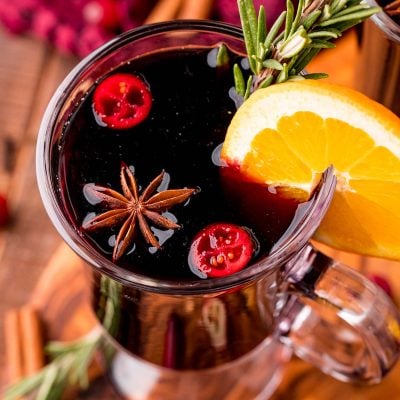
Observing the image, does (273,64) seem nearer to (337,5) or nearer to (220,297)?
(337,5)

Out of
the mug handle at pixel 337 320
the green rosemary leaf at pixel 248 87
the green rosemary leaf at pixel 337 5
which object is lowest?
the mug handle at pixel 337 320

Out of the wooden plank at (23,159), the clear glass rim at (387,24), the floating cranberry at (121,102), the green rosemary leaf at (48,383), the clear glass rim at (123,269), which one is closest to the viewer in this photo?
the clear glass rim at (123,269)

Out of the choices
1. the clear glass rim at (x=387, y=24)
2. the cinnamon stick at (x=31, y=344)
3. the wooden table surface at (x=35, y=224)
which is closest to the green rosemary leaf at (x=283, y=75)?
the clear glass rim at (x=387, y=24)

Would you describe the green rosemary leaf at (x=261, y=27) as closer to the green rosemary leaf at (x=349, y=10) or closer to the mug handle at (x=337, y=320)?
the green rosemary leaf at (x=349, y=10)

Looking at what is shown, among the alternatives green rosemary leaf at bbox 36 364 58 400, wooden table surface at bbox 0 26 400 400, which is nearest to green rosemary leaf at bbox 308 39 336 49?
wooden table surface at bbox 0 26 400 400

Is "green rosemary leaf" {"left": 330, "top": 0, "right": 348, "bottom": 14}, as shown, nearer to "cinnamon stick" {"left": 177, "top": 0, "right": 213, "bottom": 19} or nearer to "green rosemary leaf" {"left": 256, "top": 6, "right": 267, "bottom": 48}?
"green rosemary leaf" {"left": 256, "top": 6, "right": 267, "bottom": 48}

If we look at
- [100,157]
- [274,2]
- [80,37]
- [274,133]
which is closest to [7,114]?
[80,37]
